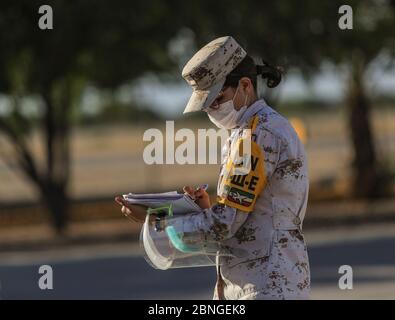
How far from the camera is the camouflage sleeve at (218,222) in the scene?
489 cm

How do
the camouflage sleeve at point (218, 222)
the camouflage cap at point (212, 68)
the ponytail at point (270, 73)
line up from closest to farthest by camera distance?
the camouflage sleeve at point (218, 222)
the camouflage cap at point (212, 68)
the ponytail at point (270, 73)

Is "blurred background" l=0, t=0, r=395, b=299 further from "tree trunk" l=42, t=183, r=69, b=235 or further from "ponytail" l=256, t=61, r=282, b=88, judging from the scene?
"ponytail" l=256, t=61, r=282, b=88

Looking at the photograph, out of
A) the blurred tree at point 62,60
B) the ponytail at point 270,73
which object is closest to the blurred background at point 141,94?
the blurred tree at point 62,60

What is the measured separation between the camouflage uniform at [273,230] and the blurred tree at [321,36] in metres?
14.4

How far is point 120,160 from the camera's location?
46.6 m

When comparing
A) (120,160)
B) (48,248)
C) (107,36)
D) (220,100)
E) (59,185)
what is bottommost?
(220,100)

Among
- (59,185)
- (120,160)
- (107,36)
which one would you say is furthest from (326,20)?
(120,160)

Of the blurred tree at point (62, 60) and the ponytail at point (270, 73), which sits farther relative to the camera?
the blurred tree at point (62, 60)

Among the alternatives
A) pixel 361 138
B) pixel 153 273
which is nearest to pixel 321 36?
pixel 361 138

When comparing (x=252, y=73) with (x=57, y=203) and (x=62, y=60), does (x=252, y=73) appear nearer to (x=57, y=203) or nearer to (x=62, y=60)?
(x=62, y=60)

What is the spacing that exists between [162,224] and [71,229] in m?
18.0

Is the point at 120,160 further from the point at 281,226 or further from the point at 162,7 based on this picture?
the point at 281,226

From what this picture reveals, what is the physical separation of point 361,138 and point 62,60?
21.6 feet

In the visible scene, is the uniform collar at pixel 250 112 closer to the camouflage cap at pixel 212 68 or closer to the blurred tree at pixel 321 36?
the camouflage cap at pixel 212 68
